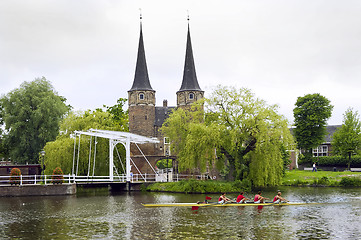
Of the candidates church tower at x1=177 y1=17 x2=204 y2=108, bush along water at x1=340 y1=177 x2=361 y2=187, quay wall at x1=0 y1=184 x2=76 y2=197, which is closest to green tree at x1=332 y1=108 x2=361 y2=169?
bush along water at x1=340 y1=177 x2=361 y2=187

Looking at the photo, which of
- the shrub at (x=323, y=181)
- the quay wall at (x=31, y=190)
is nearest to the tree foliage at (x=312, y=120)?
the shrub at (x=323, y=181)

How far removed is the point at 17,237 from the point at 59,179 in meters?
18.5

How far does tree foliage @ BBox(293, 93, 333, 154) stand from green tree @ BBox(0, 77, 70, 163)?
3031 centimetres

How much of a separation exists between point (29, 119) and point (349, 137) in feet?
125

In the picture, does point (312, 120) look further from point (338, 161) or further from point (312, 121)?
point (338, 161)

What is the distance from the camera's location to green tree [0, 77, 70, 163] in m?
50.7

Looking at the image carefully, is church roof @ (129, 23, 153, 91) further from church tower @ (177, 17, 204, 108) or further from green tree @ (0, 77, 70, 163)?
green tree @ (0, 77, 70, 163)

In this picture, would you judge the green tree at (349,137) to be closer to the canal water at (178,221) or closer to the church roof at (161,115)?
the church roof at (161,115)

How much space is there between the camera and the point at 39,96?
5266 cm

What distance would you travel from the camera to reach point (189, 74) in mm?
50875

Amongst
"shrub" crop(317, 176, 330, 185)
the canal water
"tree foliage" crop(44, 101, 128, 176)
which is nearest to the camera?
the canal water

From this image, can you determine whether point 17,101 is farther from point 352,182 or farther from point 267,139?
point 352,182

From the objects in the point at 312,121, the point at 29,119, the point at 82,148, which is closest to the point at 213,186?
the point at 82,148

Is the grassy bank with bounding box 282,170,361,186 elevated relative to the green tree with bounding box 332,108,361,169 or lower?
lower
